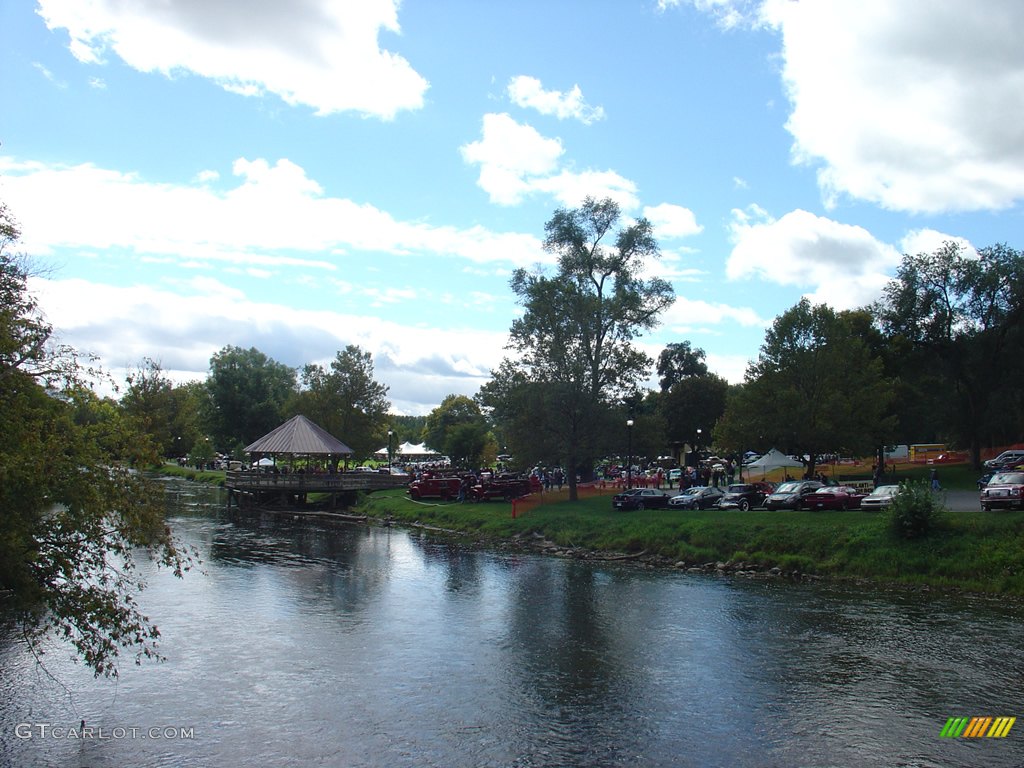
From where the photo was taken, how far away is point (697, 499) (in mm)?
42375

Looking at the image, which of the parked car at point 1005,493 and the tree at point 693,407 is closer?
the parked car at point 1005,493

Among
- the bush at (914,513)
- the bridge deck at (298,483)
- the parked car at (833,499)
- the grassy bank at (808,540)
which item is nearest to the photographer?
the grassy bank at (808,540)

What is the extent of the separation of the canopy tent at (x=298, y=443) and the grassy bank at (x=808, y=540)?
18878mm

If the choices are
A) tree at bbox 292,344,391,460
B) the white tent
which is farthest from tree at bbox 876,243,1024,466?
tree at bbox 292,344,391,460

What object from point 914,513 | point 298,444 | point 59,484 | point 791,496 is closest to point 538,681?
point 59,484

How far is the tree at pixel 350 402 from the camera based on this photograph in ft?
248

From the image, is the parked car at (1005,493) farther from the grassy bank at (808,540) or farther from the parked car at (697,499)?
the parked car at (697,499)

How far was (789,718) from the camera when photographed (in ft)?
47.8

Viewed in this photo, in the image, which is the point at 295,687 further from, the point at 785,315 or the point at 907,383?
the point at 907,383

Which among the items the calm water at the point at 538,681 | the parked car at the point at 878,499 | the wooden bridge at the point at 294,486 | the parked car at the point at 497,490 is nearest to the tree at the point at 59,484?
the calm water at the point at 538,681

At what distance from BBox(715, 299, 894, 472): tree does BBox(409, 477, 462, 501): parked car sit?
20487 mm

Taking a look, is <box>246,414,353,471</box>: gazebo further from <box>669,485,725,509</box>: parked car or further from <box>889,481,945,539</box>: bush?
<box>889,481,945,539</box>: bush

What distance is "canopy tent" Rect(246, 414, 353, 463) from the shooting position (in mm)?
58469

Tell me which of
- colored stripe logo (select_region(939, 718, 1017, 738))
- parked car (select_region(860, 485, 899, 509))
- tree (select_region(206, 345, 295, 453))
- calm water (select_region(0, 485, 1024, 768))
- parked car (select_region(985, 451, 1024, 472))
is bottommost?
colored stripe logo (select_region(939, 718, 1017, 738))
